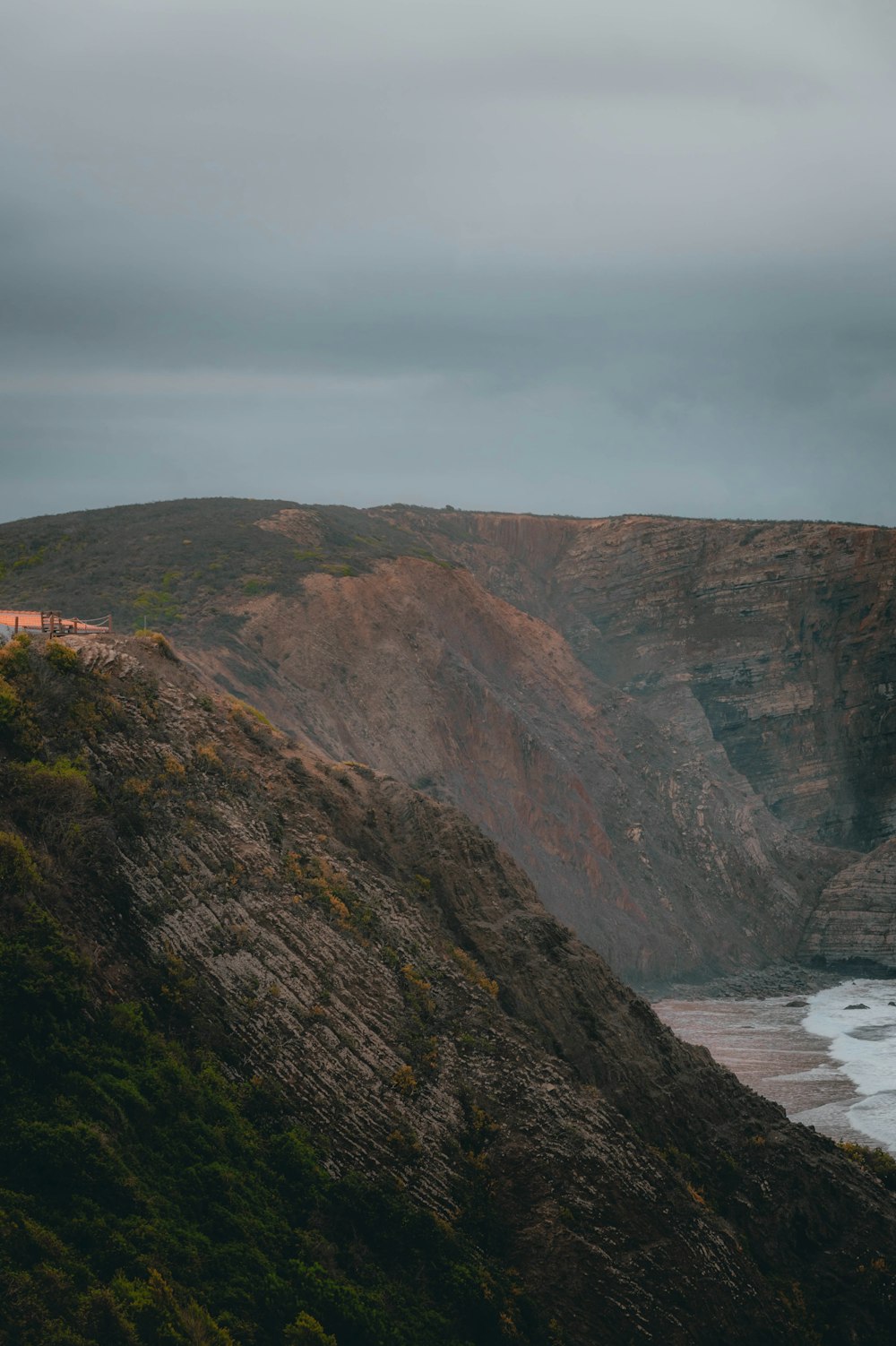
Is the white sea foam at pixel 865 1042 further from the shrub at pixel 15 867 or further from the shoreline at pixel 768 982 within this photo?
the shrub at pixel 15 867

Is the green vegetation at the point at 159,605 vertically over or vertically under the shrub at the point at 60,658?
over

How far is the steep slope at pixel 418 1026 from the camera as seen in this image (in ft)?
74.3

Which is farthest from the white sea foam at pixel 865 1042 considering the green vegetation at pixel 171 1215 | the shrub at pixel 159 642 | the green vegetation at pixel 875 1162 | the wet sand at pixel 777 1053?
the shrub at pixel 159 642

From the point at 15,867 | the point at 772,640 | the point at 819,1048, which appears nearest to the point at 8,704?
the point at 15,867

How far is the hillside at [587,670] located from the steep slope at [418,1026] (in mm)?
23570

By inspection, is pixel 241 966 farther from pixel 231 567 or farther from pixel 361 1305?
pixel 231 567

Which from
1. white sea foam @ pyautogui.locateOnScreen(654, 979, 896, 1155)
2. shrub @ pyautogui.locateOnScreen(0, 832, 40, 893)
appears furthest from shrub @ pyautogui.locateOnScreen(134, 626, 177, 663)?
white sea foam @ pyautogui.locateOnScreen(654, 979, 896, 1155)

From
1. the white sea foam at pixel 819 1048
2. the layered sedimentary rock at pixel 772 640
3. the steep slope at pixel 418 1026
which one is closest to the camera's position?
the steep slope at pixel 418 1026

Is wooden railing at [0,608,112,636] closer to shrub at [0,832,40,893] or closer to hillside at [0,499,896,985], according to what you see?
shrub at [0,832,40,893]

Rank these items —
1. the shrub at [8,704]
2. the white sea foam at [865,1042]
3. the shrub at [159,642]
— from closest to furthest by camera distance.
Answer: the shrub at [8,704]
the shrub at [159,642]
the white sea foam at [865,1042]

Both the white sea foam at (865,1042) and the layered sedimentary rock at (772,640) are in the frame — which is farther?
the layered sedimentary rock at (772,640)

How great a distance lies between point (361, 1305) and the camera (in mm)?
20312

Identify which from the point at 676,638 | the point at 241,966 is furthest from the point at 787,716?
the point at 241,966

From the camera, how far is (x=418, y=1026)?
25062mm
